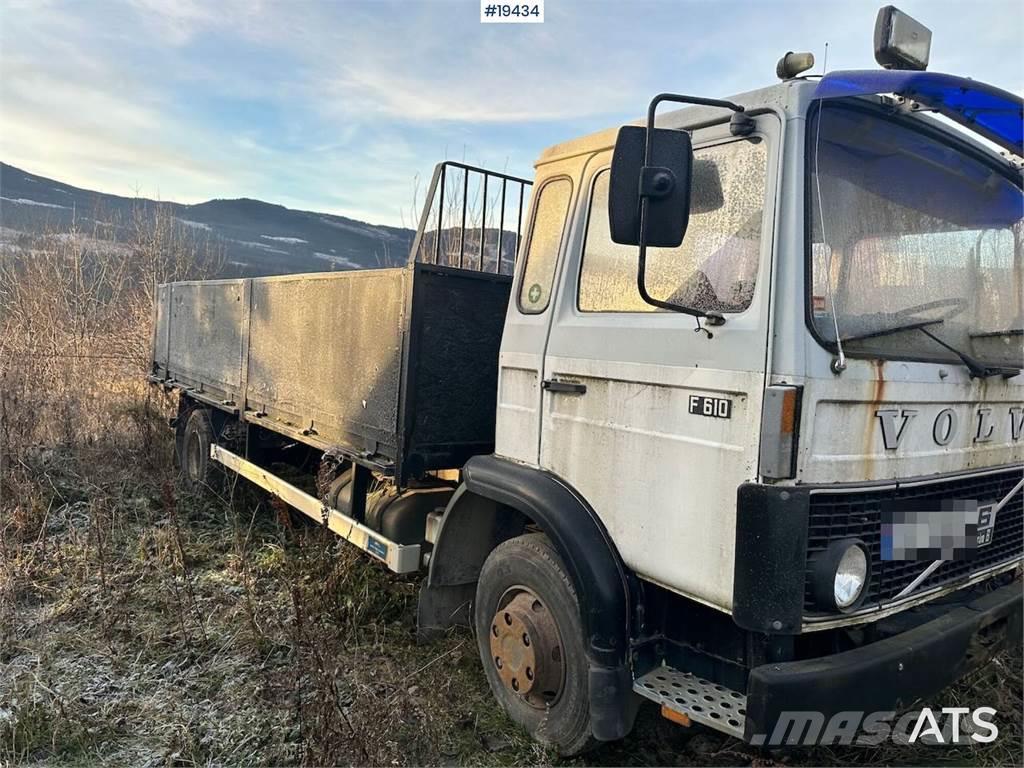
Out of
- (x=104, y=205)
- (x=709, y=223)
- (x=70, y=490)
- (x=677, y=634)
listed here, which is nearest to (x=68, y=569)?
(x=70, y=490)

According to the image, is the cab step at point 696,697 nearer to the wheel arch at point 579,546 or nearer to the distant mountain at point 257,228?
the wheel arch at point 579,546

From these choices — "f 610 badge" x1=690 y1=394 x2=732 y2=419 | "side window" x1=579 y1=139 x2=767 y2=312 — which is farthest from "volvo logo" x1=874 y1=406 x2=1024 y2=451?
"side window" x1=579 y1=139 x2=767 y2=312

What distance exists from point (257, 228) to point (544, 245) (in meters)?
25.9

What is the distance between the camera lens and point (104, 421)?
8297 millimetres

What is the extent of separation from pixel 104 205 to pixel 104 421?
23.9 feet

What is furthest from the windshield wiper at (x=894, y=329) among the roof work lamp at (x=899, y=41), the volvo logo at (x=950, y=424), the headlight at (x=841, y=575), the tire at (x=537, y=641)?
the tire at (x=537, y=641)

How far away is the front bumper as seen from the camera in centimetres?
207

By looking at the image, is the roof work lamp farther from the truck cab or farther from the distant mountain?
the distant mountain

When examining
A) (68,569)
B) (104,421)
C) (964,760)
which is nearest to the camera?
(964,760)

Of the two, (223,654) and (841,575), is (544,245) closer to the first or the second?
(841,575)

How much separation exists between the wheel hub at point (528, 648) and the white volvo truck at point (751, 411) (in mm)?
12

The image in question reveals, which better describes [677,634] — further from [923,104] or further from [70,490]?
[70,490]

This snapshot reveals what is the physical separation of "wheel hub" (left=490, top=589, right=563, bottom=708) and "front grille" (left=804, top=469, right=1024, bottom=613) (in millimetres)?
1028

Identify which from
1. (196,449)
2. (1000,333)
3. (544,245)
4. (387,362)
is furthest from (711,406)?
(196,449)
